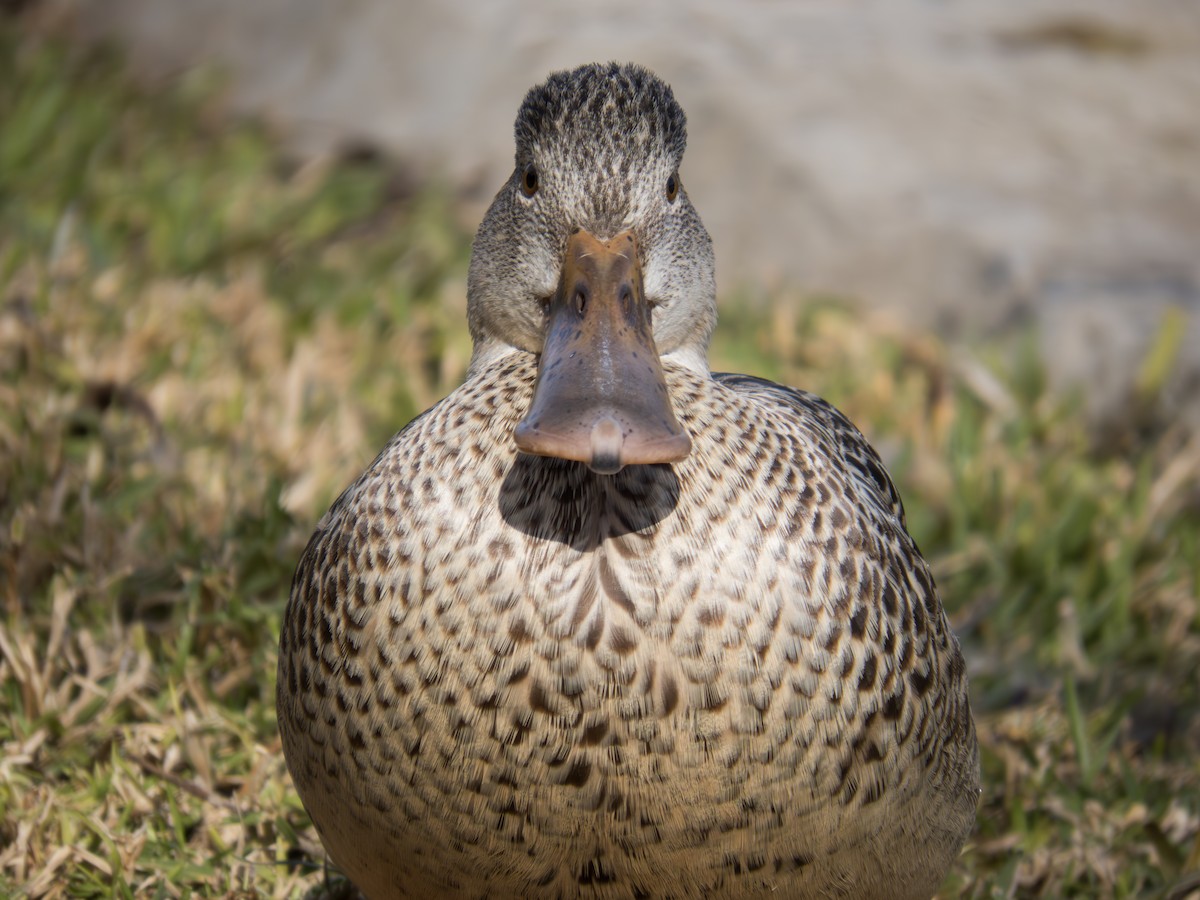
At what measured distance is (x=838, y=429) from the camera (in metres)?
2.89

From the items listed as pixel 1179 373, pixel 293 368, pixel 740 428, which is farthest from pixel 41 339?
pixel 1179 373

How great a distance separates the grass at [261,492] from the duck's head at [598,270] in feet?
3.40

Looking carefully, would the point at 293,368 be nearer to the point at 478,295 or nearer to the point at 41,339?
the point at 41,339

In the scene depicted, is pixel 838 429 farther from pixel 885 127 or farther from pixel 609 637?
pixel 885 127

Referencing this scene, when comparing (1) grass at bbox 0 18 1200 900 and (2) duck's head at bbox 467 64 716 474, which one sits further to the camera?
(1) grass at bbox 0 18 1200 900

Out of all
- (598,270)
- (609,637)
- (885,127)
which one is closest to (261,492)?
(598,270)

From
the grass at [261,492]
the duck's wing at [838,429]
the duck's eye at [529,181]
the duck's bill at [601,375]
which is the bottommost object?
the grass at [261,492]

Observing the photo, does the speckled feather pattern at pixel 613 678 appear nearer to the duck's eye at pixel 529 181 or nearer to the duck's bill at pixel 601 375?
the duck's bill at pixel 601 375

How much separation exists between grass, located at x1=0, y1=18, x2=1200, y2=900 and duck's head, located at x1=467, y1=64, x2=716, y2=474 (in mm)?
1037

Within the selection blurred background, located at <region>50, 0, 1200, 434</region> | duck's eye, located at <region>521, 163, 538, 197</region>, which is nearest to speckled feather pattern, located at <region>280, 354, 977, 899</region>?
duck's eye, located at <region>521, 163, 538, 197</region>

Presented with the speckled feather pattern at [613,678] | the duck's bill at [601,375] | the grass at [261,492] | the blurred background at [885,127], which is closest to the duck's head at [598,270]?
the duck's bill at [601,375]

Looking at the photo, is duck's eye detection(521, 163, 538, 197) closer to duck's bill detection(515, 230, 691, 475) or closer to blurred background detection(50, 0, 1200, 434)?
duck's bill detection(515, 230, 691, 475)

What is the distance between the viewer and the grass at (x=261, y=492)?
286 cm

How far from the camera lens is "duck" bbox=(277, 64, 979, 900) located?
78.6 inches
